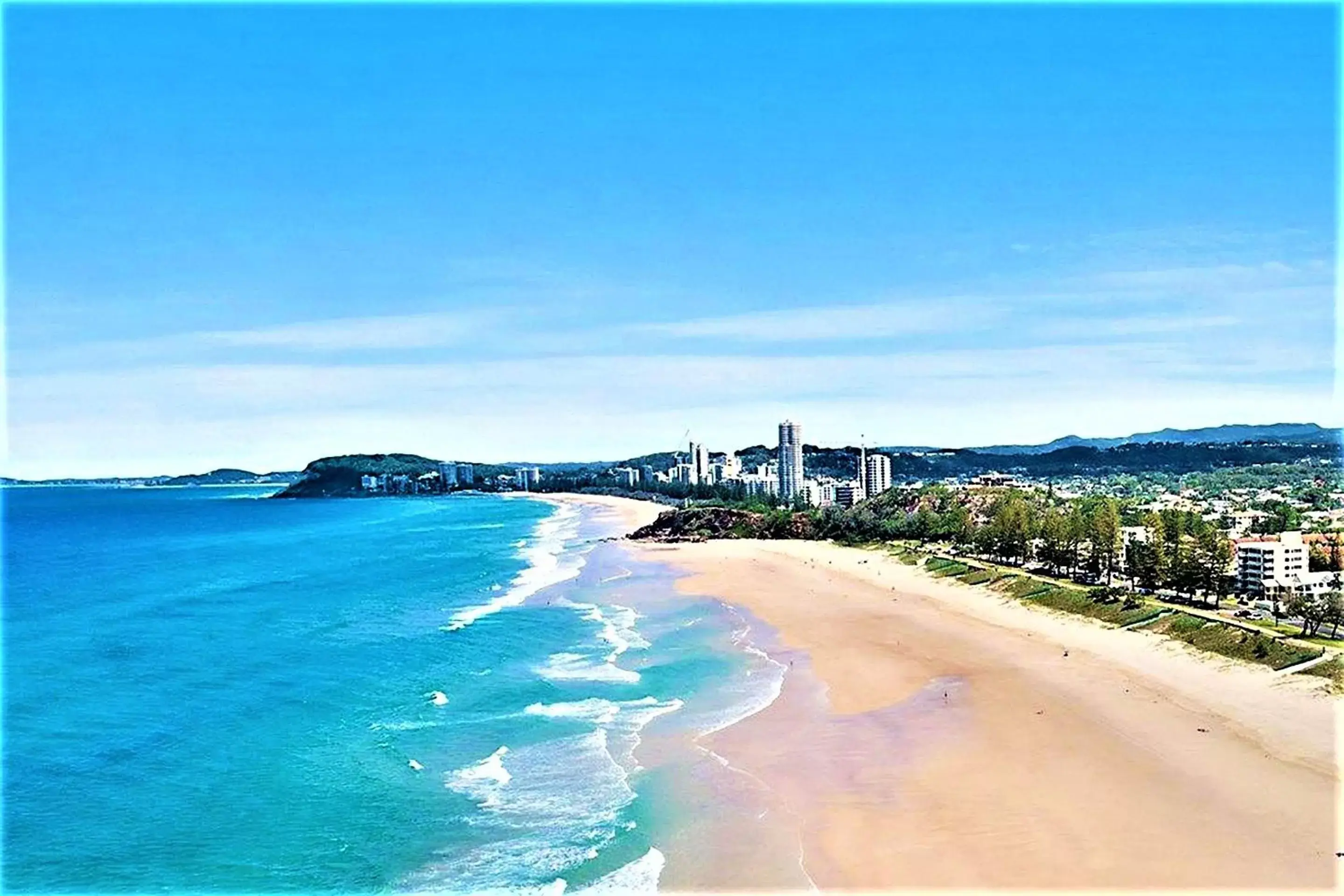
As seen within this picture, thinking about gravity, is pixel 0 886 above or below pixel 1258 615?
below

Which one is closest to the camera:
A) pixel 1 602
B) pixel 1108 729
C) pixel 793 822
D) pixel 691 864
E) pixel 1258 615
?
pixel 691 864

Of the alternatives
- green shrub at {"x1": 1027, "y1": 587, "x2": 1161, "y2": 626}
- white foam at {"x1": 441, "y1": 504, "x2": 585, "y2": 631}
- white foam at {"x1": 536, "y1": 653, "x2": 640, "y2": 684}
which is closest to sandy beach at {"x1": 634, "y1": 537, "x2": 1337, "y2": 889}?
green shrub at {"x1": 1027, "y1": 587, "x2": 1161, "y2": 626}

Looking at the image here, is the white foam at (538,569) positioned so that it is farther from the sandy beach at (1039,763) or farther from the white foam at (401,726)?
the sandy beach at (1039,763)

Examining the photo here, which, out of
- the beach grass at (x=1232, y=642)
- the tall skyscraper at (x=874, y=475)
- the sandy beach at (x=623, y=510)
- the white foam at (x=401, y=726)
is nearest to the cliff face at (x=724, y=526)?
the sandy beach at (x=623, y=510)

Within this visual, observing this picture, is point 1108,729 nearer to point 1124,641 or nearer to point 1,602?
point 1124,641

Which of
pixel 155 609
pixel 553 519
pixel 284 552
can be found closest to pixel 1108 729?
pixel 155 609

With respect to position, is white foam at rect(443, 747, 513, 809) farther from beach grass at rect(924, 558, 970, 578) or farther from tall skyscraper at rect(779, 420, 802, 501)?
tall skyscraper at rect(779, 420, 802, 501)

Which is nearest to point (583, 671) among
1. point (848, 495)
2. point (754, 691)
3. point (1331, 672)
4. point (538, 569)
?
point (754, 691)
